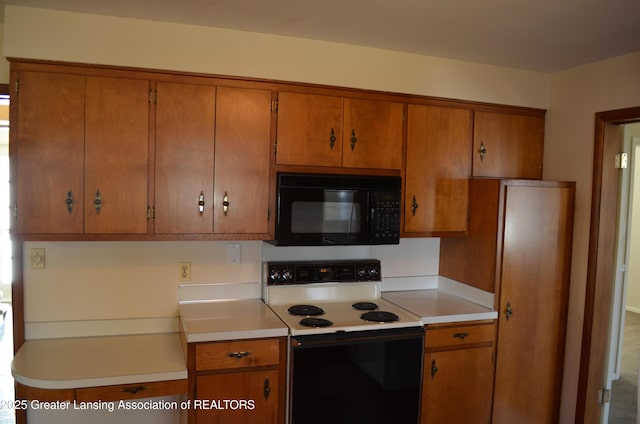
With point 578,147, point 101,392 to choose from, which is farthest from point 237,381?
point 578,147

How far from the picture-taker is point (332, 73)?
2537mm

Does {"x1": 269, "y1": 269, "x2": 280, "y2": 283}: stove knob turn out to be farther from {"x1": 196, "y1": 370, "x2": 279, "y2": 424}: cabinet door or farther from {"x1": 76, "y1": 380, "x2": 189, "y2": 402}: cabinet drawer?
{"x1": 76, "y1": 380, "x2": 189, "y2": 402}: cabinet drawer

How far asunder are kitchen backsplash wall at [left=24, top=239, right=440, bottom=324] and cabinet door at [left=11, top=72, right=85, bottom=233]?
11.5 inches

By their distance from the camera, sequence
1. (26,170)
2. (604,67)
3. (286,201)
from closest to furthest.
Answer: (26,170) → (286,201) → (604,67)

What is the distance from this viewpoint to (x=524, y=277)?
2.69 m

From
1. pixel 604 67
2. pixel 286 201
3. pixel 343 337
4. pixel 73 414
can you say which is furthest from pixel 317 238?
pixel 604 67

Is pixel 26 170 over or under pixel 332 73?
under

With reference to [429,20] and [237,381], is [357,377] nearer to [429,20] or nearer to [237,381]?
[237,381]

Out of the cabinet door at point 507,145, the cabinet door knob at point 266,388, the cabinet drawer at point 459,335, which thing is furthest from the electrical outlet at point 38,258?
the cabinet door at point 507,145

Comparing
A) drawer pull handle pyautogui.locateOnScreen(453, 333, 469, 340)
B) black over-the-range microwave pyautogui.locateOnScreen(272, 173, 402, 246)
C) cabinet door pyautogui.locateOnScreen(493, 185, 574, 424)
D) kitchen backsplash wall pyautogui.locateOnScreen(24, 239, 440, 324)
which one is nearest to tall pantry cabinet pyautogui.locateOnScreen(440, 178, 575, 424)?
cabinet door pyautogui.locateOnScreen(493, 185, 574, 424)

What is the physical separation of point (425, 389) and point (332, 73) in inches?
73.1

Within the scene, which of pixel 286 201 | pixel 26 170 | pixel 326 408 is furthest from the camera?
pixel 286 201

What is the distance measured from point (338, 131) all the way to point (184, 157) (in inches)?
34.1

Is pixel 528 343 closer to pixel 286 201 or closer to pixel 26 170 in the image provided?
pixel 286 201
